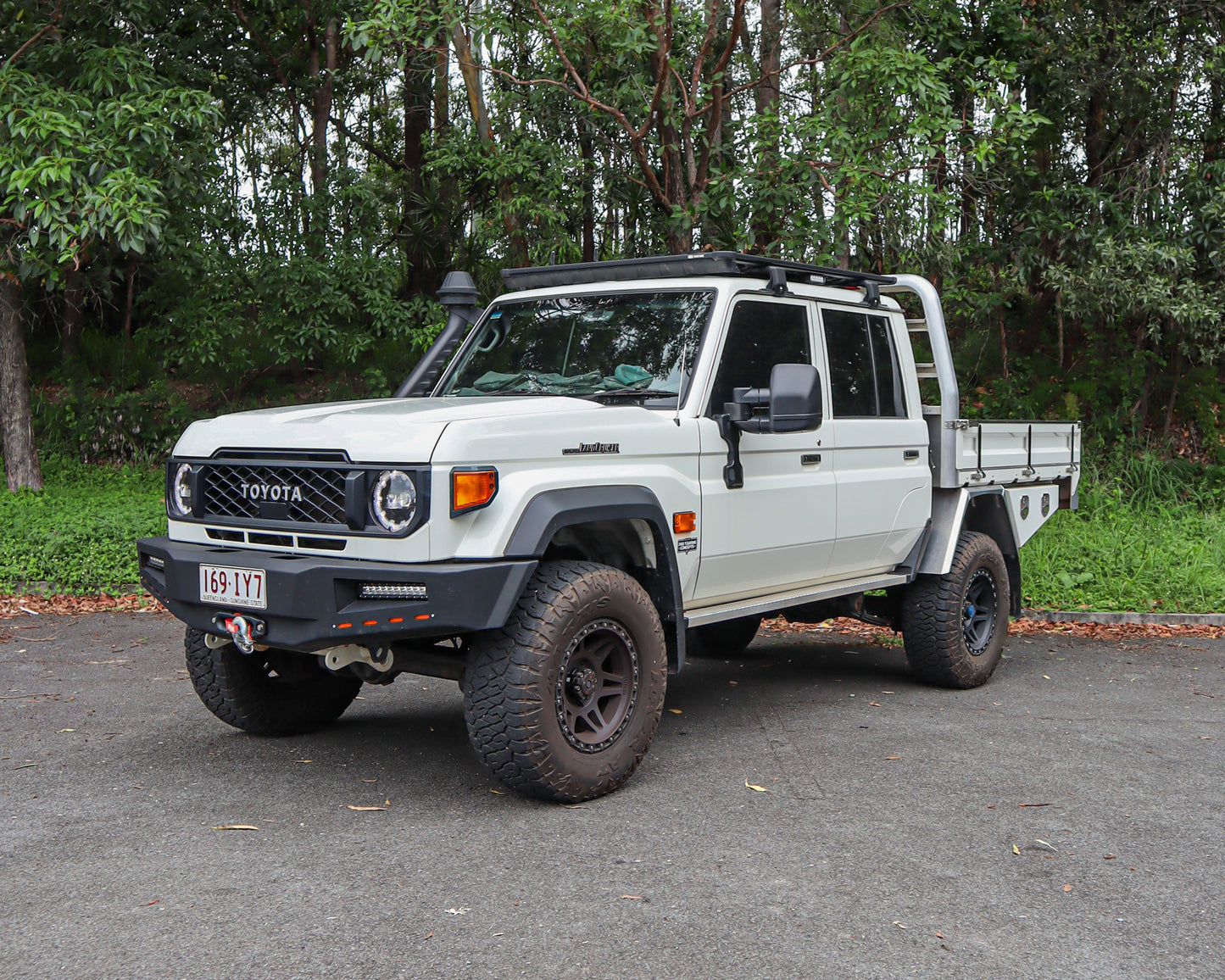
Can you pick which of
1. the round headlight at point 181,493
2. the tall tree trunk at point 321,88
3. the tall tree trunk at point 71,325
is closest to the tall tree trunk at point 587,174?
the tall tree trunk at point 321,88

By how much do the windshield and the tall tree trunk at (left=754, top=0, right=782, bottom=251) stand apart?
5.24 metres

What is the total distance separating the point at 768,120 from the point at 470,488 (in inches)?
282

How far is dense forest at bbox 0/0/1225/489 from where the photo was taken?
9.90 meters

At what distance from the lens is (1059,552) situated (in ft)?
34.6

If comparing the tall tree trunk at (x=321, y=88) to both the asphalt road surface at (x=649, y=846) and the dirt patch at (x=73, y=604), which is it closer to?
the dirt patch at (x=73, y=604)

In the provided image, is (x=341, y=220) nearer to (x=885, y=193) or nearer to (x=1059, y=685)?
(x=885, y=193)

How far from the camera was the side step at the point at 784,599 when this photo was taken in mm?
5260

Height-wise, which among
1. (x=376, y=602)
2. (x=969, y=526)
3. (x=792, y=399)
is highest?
(x=792, y=399)

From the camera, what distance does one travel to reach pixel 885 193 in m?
10.0

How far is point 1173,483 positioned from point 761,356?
10.0 meters

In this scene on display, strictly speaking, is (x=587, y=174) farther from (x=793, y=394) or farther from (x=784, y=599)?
(x=793, y=394)

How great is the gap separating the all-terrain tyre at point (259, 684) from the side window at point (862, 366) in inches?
113

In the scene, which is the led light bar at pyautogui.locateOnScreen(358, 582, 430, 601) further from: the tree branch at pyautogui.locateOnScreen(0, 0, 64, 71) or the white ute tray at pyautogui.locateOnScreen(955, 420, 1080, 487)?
the tree branch at pyautogui.locateOnScreen(0, 0, 64, 71)

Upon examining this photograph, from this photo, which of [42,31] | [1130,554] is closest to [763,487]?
[1130,554]
